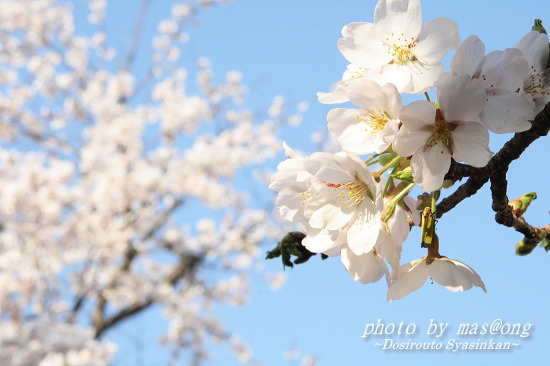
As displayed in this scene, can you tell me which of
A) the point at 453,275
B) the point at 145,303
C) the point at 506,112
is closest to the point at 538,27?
the point at 506,112

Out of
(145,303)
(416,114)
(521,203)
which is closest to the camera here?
(416,114)

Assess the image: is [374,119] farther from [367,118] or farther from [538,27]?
[538,27]

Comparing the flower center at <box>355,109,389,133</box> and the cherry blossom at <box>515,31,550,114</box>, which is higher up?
the cherry blossom at <box>515,31,550,114</box>

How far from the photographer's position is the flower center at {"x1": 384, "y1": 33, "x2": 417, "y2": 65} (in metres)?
0.83

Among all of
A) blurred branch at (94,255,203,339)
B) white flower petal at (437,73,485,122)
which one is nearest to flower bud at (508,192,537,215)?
white flower petal at (437,73,485,122)

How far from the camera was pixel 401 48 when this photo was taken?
0.87m

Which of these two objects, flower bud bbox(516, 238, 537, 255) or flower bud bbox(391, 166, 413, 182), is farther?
flower bud bbox(516, 238, 537, 255)

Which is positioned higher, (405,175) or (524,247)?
(524,247)

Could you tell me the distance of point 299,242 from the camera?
1.07 meters

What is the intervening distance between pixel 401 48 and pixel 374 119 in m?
0.13

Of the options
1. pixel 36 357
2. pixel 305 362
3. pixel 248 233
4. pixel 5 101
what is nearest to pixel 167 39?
pixel 5 101

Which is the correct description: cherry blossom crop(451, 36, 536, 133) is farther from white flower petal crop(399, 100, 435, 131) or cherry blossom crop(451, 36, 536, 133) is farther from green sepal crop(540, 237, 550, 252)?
green sepal crop(540, 237, 550, 252)

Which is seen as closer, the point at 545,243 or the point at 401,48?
the point at 401,48

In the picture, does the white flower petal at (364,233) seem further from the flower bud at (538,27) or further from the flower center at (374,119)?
the flower bud at (538,27)
